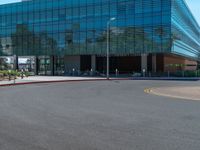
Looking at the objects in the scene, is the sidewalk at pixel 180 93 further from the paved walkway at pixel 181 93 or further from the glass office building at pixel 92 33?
the glass office building at pixel 92 33

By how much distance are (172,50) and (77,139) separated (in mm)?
55287

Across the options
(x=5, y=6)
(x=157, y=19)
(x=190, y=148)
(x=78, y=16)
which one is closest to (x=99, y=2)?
(x=78, y=16)

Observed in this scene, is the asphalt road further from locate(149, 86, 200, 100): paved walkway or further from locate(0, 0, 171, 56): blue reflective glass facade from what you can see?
locate(0, 0, 171, 56): blue reflective glass facade

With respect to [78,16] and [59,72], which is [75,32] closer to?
[78,16]

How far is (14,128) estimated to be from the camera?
9281 mm

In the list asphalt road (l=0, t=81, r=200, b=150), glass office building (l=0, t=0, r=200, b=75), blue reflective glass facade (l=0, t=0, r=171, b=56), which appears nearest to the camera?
asphalt road (l=0, t=81, r=200, b=150)

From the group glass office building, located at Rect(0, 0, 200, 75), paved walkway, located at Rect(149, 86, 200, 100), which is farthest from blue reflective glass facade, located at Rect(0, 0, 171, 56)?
paved walkway, located at Rect(149, 86, 200, 100)

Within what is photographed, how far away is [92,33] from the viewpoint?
6756cm

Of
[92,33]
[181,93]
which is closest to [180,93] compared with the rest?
[181,93]

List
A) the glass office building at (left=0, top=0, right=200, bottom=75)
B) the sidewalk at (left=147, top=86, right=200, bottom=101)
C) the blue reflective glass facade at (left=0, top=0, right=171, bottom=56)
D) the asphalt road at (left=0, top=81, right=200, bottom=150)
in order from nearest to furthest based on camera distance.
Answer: the asphalt road at (left=0, top=81, right=200, bottom=150), the sidewalk at (left=147, top=86, right=200, bottom=101), the blue reflective glass facade at (left=0, top=0, right=171, bottom=56), the glass office building at (left=0, top=0, right=200, bottom=75)

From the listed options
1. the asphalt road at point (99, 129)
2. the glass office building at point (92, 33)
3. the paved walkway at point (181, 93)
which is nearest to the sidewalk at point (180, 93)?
the paved walkway at point (181, 93)

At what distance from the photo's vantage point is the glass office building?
61.3m

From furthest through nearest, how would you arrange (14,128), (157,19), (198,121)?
(157,19), (198,121), (14,128)

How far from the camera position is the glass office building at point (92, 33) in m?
61.3
